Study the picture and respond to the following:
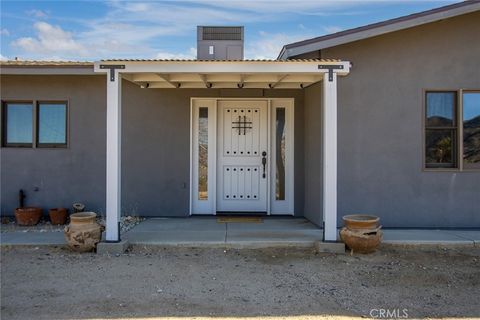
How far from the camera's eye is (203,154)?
29.5 feet

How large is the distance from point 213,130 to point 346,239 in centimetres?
382

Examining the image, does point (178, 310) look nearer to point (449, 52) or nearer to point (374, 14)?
point (449, 52)

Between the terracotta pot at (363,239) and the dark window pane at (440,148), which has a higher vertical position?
Result: the dark window pane at (440,148)

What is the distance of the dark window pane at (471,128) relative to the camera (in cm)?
775

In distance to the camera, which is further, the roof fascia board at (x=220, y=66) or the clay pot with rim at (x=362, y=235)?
the roof fascia board at (x=220, y=66)

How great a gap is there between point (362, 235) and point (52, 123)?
633 cm

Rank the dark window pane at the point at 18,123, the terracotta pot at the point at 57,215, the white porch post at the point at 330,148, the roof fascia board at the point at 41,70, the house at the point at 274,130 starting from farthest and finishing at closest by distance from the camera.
Answer: 1. the dark window pane at the point at 18,123
2. the terracotta pot at the point at 57,215
3. the roof fascia board at the point at 41,70
4. the house at the point at 274,130
5. the white porch post at the point at 330,148

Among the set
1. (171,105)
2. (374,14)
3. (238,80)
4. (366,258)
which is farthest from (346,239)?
(374,14)

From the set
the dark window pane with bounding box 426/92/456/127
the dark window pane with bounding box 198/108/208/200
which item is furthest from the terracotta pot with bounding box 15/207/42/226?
the dark window pane with bounding box 426/92/456/127

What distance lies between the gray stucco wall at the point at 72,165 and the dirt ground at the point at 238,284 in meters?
2.31

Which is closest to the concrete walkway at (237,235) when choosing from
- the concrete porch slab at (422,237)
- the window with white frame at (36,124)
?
the concrete porch slab at (422,237)

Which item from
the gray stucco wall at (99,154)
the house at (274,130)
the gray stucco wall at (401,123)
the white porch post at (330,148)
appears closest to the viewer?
the white porch post at (330,148)

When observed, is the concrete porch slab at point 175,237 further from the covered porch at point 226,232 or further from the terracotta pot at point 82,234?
the terracotta pot at point 82,234

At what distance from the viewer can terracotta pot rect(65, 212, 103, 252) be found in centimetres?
622
